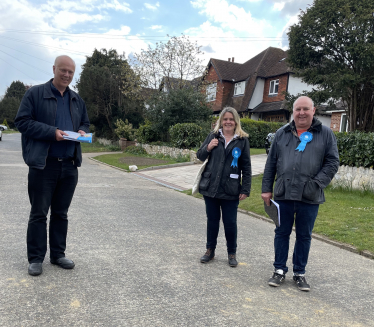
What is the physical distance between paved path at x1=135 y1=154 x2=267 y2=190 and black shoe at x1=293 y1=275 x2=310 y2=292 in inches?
297

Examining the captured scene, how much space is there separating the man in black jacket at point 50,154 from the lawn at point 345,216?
448 centimetres

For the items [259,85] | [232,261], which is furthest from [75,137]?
Answer: [259,85]

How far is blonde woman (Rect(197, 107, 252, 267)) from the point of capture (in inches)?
177

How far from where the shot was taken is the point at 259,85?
1300 inches

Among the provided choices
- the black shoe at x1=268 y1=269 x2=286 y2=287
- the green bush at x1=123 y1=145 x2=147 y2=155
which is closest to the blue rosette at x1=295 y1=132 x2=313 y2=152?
the black shoe at x1=268 y1=269 x2=286 y2=287

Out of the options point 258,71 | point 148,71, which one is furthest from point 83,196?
point 258,71

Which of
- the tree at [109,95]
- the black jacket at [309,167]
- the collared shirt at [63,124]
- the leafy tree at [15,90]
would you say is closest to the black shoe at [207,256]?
the black jacket at [309,167]

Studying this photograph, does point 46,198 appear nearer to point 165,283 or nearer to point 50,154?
point 50,154

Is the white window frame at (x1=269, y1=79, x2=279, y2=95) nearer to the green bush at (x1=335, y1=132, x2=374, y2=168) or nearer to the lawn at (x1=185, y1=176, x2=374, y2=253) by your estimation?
the green bush at (x1=335, y1=132, x2=374, y2=168)

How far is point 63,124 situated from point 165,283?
2.06 metres

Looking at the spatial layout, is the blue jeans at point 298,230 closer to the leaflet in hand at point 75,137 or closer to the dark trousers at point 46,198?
the leaflet in hand at point 75,137

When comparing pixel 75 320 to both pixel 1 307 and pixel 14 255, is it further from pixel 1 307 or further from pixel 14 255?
pixel 14 255

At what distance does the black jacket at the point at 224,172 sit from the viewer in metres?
4.49

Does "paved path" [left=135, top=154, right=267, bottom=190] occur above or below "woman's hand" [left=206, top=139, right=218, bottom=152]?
below
